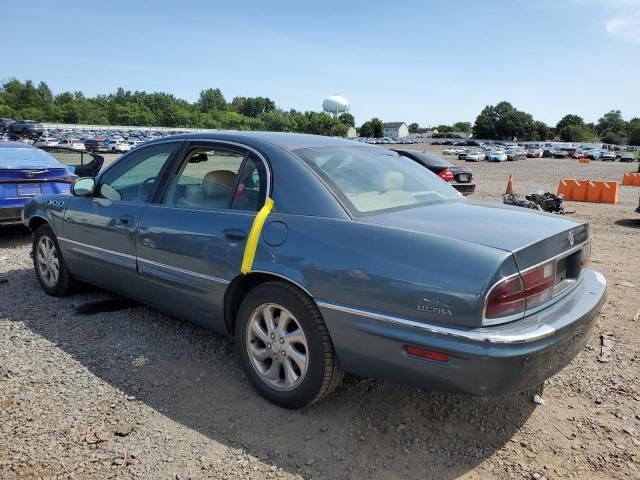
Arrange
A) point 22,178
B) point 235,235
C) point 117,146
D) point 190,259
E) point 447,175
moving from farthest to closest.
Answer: point 117,146
point 447,175
point 22,178
point 190,259
point 235,235

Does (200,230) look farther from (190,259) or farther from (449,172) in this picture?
(449,172)

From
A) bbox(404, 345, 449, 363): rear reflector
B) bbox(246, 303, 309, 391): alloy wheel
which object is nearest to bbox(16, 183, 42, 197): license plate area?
bbox(246, 303, 309, 391): alloy wheel

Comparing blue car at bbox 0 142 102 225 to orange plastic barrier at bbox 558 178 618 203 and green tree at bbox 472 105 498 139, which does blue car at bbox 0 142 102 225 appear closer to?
orange plastic barrier at bbox 558 178 618 203

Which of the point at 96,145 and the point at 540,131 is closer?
the point at 96,145

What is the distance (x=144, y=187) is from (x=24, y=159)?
4.42 m

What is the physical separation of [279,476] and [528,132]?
483 feet

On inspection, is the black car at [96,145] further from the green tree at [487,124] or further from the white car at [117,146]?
the green tree at [487,124]

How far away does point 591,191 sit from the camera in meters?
14.1

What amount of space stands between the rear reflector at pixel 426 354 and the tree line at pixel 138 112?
370ft

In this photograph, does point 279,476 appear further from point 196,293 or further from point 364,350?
point 196,293

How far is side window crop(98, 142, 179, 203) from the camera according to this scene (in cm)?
377

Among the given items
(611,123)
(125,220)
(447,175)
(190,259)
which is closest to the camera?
(190,259)

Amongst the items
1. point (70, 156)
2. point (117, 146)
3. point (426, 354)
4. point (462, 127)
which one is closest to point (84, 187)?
point (426, 354)

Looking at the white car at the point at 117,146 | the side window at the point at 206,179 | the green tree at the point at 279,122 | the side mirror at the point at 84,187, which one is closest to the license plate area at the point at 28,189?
the side mirror at the point at 84,187
